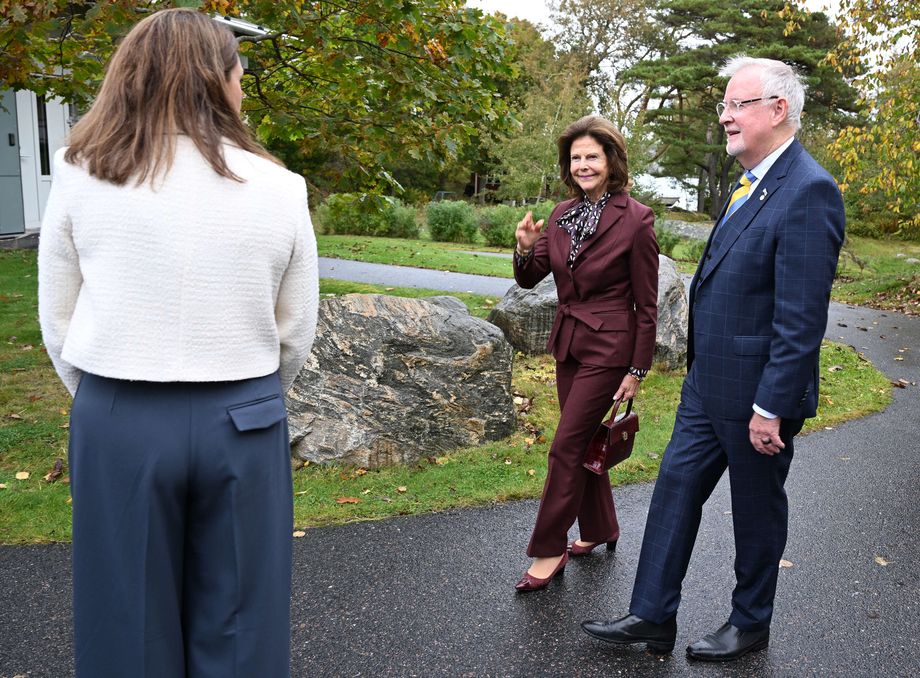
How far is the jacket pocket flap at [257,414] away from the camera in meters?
2.14

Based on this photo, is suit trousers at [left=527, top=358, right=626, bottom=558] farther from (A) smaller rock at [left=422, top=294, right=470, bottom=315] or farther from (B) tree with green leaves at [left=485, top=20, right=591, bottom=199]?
(B) tree with green leaves at [left=485, top=20, right=591, bottom=199]

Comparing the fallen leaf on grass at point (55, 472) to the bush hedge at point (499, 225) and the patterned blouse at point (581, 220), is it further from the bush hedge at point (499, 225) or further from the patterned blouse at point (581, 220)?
the bush hedge at point (499, 225)

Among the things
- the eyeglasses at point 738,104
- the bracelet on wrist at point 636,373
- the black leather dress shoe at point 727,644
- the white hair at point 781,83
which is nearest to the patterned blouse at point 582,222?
the bracelet on wrist at point 636,373

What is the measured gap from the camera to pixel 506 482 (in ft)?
18.2

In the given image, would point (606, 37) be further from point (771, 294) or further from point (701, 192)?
point (771, 294)

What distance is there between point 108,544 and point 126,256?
750 mm

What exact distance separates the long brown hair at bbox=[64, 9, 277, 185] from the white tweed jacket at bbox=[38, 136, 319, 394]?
0.03 m

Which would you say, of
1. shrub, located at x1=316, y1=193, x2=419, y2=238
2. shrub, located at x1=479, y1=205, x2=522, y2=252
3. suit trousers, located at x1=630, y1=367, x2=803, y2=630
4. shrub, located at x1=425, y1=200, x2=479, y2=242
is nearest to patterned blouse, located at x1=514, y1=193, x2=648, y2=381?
suit trousers, located at x1=630, y1=367, x2=803, y2=630

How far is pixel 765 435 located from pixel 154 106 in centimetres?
244

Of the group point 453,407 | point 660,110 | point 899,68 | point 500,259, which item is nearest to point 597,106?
point 660,110

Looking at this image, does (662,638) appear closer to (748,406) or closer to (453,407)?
(748,406)

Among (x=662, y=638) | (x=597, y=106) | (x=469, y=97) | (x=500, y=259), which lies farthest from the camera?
(x=597, y=106)

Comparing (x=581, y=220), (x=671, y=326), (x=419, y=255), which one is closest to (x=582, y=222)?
(x=581, y=220)

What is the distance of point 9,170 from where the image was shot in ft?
54.4
